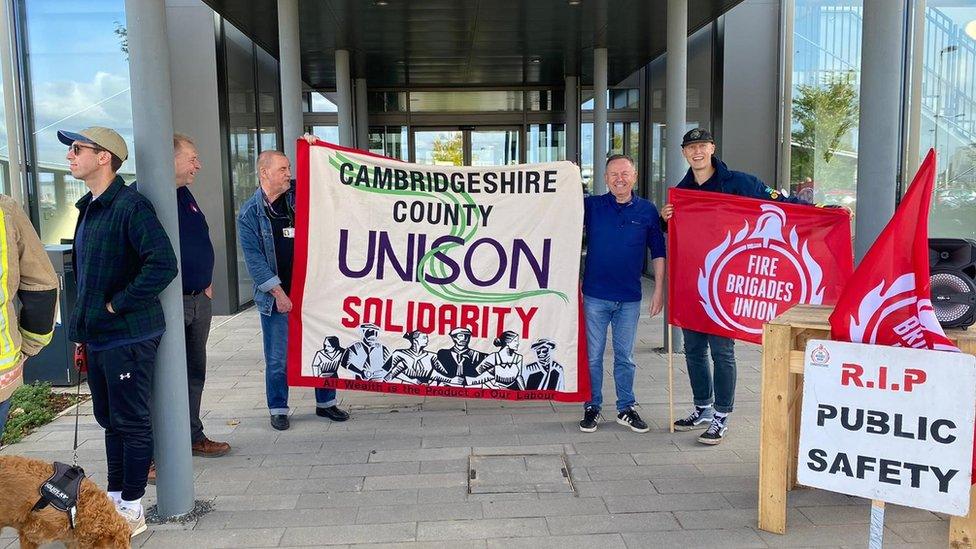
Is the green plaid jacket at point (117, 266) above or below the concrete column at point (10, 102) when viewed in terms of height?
below

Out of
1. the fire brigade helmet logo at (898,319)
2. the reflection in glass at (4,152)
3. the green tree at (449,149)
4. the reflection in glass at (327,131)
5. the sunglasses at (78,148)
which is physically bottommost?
Result: the fire brigade helmet logo at (898,319)

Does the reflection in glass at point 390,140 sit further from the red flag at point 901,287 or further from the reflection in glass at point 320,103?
the red flag at point 901,287

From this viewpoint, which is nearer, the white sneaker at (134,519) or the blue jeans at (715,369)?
the white sneaker at (134,519)

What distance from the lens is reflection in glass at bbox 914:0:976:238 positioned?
7875 millimetres

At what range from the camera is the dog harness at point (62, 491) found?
8.59 feet

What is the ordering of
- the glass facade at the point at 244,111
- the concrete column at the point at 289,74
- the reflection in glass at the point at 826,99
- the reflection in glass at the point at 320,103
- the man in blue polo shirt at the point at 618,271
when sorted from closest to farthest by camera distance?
the man in blue polo shirt at the point at 618,271 → the concrete column at the point at 289,74 → the reflection in glass at the point at 826,99 → the glass facade at the point at 244,111 → the reflection in glass at the point at 320,103

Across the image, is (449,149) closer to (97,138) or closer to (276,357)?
(276,357)

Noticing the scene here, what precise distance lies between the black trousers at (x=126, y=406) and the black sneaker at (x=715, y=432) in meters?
3.24

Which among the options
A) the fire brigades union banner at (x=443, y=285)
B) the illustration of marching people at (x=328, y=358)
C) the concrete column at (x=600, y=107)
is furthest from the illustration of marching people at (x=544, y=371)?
the concrete column at (x=600, y=107)

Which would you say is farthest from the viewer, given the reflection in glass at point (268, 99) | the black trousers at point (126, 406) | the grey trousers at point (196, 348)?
the reflection in glass at point (268, 99)

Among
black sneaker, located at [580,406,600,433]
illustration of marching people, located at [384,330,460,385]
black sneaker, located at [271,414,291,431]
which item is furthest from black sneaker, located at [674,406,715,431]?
black sneaker, located at [271,414,291,431]

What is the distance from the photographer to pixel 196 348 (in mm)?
4371

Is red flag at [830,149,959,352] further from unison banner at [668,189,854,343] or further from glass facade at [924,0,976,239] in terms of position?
glass facade at [924,0,976,239]

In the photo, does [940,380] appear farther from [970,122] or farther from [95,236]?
[970,122]
